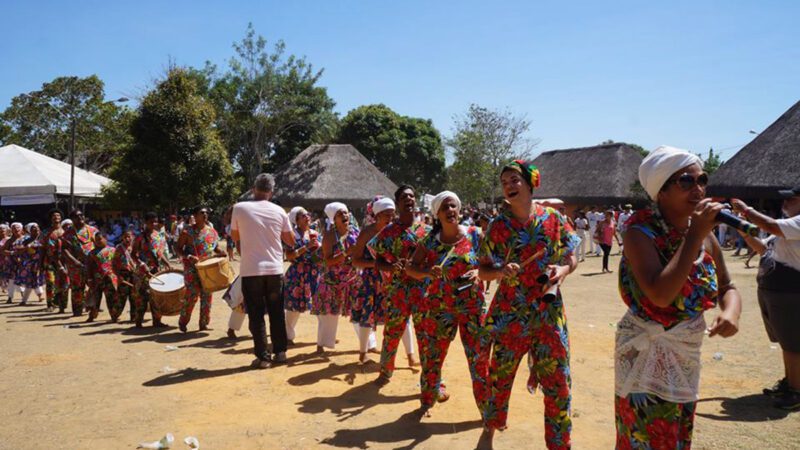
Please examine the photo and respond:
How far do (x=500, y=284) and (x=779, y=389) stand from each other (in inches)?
143

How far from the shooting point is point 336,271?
7.62 m

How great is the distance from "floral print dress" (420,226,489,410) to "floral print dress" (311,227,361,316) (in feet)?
8.08

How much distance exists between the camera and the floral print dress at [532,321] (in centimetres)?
389

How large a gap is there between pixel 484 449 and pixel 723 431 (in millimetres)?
2207

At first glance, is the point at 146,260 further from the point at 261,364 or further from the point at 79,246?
the point at 261,364

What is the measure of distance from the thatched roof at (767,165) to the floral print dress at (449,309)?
2467 centimetres

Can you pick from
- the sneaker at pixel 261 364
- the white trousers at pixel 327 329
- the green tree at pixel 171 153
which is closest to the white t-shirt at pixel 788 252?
the white trousers at pixel 327 329

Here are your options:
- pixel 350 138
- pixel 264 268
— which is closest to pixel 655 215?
pixel 264 268

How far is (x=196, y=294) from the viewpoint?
376 inches

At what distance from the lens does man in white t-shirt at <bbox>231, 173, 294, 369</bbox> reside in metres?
7.06

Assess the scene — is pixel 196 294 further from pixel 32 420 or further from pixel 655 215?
pixel 655 215

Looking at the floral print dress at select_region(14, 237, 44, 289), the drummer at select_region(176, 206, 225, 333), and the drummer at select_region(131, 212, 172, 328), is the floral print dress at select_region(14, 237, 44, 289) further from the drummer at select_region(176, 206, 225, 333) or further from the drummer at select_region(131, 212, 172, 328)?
the drummer at select_region(176, 206, 225, 333)

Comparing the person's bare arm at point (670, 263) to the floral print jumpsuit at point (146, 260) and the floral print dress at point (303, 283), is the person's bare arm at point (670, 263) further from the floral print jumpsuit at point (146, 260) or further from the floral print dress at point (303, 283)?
the floral print jumpsuit at point (146, 260)

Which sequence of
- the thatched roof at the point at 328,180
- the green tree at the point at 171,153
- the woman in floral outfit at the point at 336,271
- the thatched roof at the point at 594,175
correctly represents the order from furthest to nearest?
the thatched roof at the point at 594,175 < the thatched roof at the point at 328,180 < the green tree at the point at 171,153 < the woman in floral outfit at the point at 336,271
